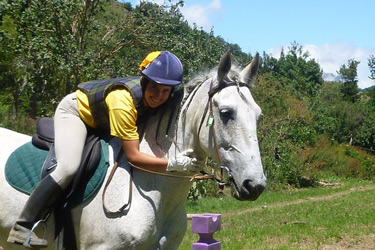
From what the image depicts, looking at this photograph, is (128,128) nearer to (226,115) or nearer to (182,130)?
(182,130)

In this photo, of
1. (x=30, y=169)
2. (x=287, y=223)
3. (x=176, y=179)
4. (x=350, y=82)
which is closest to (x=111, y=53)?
(x=287, y=223)

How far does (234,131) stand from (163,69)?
2.20 ft

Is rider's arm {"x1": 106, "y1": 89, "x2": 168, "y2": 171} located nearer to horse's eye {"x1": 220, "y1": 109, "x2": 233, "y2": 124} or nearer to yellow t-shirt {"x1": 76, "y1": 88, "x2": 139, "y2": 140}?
yellow t-shirt {"x1": 76, "y1": 88, "x2": 139, "y2": 140}

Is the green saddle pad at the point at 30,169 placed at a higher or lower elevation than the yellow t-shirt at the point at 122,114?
lower

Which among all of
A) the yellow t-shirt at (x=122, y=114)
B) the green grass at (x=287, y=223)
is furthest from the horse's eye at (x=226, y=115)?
the green grass at (x=287, y=223)

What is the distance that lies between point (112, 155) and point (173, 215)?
1.92 ft

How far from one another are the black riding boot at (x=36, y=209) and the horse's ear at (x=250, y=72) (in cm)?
143

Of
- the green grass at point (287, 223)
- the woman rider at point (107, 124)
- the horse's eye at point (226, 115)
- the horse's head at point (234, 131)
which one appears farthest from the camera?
the green grass at point (287, 223)

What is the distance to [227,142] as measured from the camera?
10.4 ft

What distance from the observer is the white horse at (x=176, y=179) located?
312 cm

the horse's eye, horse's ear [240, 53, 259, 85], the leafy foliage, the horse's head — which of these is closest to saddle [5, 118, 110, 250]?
the horse's head

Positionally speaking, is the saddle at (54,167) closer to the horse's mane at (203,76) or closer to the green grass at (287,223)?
the horse's mane at (203,76)

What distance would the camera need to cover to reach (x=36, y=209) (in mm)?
3398

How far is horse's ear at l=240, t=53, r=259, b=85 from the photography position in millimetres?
3479
